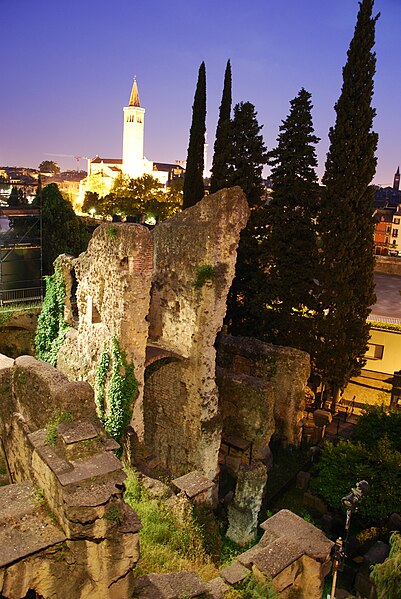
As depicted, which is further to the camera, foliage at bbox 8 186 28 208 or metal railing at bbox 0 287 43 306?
foliage at bbox 8 186 28 208

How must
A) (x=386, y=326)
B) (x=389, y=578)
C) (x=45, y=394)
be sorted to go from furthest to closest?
(x=386, y=326), (x=45, y=394), (x=389, y=578)

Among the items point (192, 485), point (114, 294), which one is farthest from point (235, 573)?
point (114, 294)

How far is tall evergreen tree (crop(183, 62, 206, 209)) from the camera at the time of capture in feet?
86.6

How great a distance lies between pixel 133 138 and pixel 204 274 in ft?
307

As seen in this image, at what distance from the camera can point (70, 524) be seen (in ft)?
16.4

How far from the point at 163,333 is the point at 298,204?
8115 millimetres

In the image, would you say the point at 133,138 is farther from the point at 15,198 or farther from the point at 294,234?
the point at 294,234

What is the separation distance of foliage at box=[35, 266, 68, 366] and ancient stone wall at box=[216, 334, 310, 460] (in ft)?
16.5

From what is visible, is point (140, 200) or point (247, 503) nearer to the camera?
point (247, 503)

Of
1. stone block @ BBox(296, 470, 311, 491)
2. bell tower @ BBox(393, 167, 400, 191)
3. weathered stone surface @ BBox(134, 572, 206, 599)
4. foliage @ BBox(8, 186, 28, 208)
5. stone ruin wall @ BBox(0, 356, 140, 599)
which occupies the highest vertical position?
bell tower @ BBox(393, 167, 400, 191)

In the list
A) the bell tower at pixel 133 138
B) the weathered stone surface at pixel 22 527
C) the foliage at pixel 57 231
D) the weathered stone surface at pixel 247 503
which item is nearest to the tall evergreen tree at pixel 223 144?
the foliage at pixel 57 231

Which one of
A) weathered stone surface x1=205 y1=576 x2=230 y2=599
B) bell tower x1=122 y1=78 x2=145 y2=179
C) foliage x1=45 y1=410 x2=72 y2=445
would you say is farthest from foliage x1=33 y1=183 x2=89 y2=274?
bell tower x1=122 y1=78 x2=145 y2=179

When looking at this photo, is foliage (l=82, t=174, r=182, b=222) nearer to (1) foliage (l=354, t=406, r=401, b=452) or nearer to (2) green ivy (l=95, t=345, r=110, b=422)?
(2) green ivy (l=95, t=345, r=110, b=422)

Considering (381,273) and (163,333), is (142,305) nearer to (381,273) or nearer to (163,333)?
(163,333)
